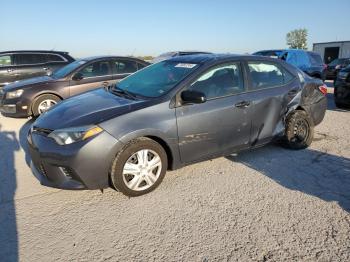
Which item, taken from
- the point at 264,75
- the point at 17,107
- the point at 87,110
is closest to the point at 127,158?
the point at 87,110

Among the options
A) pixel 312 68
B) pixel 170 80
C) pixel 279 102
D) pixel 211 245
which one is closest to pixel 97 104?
pixel 170 80

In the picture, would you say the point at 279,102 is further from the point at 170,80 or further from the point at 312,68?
the point at 312,68

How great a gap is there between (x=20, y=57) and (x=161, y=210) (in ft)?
31.9

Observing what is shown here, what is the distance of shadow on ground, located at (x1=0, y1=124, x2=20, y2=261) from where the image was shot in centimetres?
273

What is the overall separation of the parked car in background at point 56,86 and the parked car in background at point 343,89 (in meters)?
5.63

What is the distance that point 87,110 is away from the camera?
146 inches

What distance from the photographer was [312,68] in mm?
12766

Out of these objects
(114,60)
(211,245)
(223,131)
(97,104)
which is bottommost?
(211,245)

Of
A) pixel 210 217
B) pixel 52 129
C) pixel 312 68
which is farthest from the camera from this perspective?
pixel 312 68

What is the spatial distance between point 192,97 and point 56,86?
4699 millimetres

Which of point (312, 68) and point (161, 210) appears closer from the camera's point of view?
point (161, 210)

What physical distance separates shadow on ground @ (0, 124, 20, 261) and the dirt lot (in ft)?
0.04

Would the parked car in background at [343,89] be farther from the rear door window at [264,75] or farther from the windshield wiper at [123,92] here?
the windshield wiper at [123,92]

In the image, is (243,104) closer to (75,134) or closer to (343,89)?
(75,134)
